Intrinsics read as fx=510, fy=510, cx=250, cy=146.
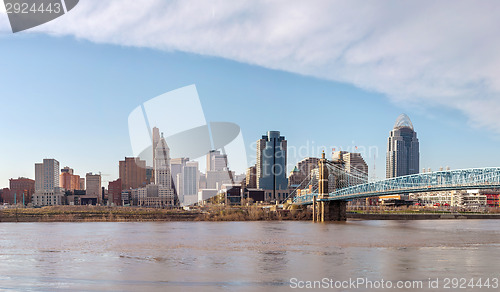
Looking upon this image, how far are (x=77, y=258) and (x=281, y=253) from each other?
45.0 feet

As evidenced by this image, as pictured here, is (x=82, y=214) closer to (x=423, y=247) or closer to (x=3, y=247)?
(x=3, y=247)

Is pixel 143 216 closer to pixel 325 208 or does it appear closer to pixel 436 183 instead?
pixel 325 208

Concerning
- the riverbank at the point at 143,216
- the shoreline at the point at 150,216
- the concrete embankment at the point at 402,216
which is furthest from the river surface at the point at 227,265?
the concrete embankment at the point at 402,216

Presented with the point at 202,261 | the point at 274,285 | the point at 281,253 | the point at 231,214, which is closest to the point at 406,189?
the point at 231,214

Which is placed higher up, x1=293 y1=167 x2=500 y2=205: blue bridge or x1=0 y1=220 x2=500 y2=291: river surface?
x1=293 y1=167 x2=500 y2=205: blue bridge

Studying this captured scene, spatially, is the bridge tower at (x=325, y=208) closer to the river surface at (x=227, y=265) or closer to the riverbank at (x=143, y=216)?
the riverbank at (x=143, y=216)

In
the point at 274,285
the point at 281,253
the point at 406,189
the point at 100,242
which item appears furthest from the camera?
the point at 406,189

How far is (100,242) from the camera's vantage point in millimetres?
45031

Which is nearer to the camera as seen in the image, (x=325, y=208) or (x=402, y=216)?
(x=325, y=208)

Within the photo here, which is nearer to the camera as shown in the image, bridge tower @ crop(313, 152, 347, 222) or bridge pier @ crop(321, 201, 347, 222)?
bridge pier @ crop(321, 201, 347, 222)

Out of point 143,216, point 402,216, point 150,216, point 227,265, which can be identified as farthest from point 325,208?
point 227,265

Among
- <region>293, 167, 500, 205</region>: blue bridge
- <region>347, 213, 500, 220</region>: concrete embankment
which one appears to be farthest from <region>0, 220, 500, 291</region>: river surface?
<region>347, 213, 500, 220</region>: concrete embankment

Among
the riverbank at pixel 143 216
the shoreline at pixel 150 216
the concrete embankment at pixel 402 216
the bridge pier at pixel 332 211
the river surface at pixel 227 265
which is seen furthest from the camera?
the concrete embankment at pixel 402 216

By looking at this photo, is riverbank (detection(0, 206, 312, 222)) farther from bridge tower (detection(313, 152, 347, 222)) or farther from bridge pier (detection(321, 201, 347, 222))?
bridge pier (detection(321, 201, 347, 222))
